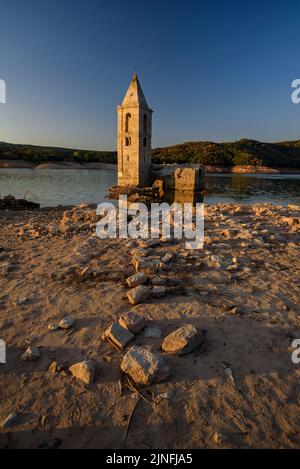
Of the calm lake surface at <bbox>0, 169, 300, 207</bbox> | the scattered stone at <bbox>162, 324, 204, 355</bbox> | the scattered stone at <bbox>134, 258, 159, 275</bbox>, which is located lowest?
the scattered stone at <bbox>162, 324, 204, 355</bbox>

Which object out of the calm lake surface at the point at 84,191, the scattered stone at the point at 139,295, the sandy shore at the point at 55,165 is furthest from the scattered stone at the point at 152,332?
the sandy shore at the point at 55,165

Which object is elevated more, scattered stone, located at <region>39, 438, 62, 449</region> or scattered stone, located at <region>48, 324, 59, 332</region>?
scattered stone, located at <region>48, 324, 59, 332</region>

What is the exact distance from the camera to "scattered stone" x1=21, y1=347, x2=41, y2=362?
2.68 metres

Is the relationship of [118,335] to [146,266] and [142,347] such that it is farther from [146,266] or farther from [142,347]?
[146,266]

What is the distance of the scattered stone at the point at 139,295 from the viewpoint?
3645 millimetres

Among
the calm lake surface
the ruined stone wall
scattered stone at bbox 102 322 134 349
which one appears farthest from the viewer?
the ruined stone wall

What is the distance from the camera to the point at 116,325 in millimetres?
3027

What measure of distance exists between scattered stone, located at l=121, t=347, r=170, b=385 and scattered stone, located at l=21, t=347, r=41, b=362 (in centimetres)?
101

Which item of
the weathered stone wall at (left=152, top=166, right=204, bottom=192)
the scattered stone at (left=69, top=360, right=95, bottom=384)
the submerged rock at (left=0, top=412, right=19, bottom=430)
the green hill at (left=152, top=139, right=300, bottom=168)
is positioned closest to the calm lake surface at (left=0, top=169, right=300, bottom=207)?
the weathered stone wall at (left=152, top=166, right=204, bottom=192)

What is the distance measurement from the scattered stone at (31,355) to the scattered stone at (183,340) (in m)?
1.44

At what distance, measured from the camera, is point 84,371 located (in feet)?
8.01

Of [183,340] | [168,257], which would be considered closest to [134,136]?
[168,257]

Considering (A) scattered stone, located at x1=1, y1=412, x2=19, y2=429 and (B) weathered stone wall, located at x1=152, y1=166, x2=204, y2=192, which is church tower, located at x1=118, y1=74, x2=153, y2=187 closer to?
(B) weathered stone wall, located at x1=152, y1=166, x2=204, y2=192
